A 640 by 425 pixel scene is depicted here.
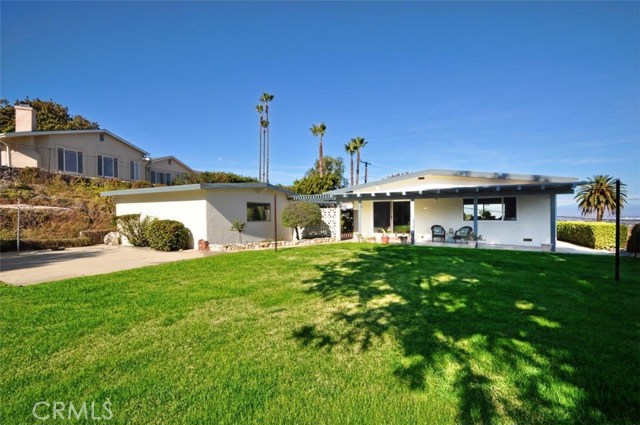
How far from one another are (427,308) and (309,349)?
2339mm

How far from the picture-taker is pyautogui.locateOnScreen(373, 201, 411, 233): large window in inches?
714

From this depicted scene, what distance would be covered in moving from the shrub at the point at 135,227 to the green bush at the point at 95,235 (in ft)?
5.92

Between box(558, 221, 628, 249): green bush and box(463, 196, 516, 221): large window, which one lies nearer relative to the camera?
box(558, 221, 628, 249): green bush

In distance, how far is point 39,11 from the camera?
10.7 meters

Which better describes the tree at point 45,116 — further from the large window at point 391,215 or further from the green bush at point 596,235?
the green bush at point 596,235

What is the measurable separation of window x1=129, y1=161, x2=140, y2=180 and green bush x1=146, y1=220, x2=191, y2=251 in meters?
17.3

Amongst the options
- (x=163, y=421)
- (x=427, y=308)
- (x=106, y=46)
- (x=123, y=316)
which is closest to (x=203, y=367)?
(x=163, y=421)

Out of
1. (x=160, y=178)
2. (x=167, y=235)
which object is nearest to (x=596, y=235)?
(x=167, y=235)

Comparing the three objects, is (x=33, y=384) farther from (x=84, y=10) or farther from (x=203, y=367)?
(x=84, y=10)

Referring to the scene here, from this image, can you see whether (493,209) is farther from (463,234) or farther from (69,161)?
(69,161)

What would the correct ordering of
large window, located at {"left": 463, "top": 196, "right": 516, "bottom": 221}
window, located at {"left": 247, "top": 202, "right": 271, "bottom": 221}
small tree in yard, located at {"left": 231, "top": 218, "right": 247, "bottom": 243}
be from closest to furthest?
large window, located at {"left": 463, "top": 196, "right": 516, "bottom": 221}, small tree in yard, located at {"left": 231, "top": 218, "right": 247, "bottom": 243}, window, located at {"left": 247, "top": 202, "right": 271, "bottom": 221}

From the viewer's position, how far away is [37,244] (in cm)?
1377

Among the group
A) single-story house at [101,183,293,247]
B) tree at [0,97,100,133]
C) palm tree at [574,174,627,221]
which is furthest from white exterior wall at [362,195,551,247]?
tree at [0,97,100,133]

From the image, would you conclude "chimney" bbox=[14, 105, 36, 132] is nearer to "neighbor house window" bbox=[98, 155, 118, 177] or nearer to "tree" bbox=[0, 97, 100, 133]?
"neighbor house window" bbox=[98, 155, 118, 177]
